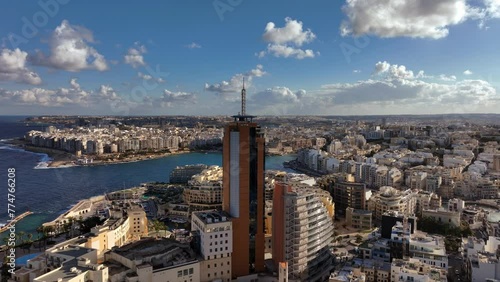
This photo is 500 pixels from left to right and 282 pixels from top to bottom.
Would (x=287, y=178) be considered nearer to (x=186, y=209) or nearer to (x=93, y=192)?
(x=186, y=209)

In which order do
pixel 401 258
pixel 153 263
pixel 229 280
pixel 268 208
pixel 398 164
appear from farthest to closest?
1. pixel 398 164
2. pixel 268 208
3. pixel 401 258
4. pixel 229 280
5. pixel 153 263

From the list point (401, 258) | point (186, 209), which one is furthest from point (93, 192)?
point (401, 258)

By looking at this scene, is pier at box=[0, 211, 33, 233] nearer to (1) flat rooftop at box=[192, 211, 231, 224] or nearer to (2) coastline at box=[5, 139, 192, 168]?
(1) flat rooftop at box=[192, 211, 231, 224]

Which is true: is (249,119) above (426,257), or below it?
above

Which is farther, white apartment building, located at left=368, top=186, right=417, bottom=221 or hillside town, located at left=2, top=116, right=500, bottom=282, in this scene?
white apartment building, located at left=368, top=186, right=417, bottom=221

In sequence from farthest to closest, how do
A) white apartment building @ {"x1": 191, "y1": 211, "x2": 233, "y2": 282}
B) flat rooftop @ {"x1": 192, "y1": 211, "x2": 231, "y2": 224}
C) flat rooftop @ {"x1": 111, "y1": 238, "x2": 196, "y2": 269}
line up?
1. flat rooftop @ {"x1": 192, "y1": 211, "x2": 231, "y2": 224}
2. white apartment building @ {"x1": 191, "y1": 211, "x2": 233, "y2": 282}
3. flat rooftop @ {"x1": 111, "y1": 238, "x2": 196, "y2": 269}

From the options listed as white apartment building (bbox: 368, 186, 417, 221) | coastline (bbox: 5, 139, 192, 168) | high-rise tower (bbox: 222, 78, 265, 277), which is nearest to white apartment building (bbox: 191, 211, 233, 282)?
high-rise tower (bbox: 222, 78, 265, 277)

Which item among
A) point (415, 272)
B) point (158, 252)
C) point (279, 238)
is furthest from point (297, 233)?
point (158, 252)

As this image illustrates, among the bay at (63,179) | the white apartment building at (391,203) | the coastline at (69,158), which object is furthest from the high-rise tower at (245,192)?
the coastline at (69,158)
